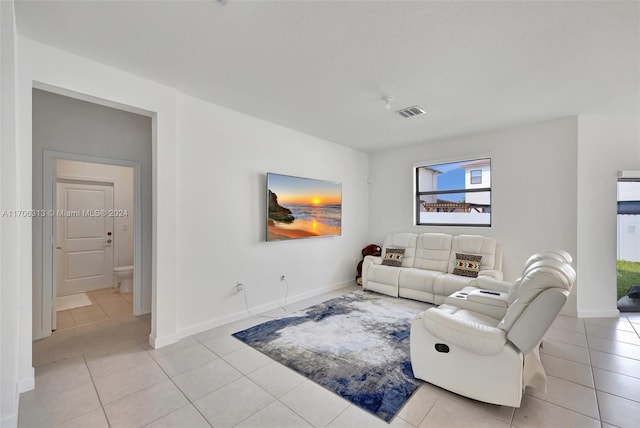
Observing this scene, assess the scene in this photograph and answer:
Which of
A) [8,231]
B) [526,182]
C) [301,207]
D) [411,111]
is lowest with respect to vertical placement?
[8,231]

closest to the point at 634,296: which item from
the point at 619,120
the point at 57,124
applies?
the point at 619,120

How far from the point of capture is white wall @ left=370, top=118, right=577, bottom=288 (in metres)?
3.75

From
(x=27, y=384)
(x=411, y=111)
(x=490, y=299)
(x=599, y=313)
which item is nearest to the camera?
(x=27, y=384)

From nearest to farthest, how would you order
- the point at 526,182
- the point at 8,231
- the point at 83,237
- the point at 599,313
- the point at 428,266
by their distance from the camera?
1. the point at 8,231
2. the point at 599,313
3. the point at 526,182
4. the point at 428,266
5. the point at 83,237

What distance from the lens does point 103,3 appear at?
1.75 m

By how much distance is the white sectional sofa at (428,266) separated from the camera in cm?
397

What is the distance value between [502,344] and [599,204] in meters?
3.32

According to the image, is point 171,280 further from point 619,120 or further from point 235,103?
point 619,120

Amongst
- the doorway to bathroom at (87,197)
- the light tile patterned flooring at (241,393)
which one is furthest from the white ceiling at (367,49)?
the light tile patterned flooring at (241,393)

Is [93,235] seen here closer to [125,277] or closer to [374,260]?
[125,277]

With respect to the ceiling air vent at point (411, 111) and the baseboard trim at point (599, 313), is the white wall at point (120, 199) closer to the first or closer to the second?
A: the ceiling air vent at point (411, 111)

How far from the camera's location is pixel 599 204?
370 cm

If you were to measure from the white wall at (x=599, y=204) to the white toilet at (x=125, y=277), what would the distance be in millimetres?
6639

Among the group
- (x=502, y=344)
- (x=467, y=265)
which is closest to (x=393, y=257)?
(x=467, y=265)
